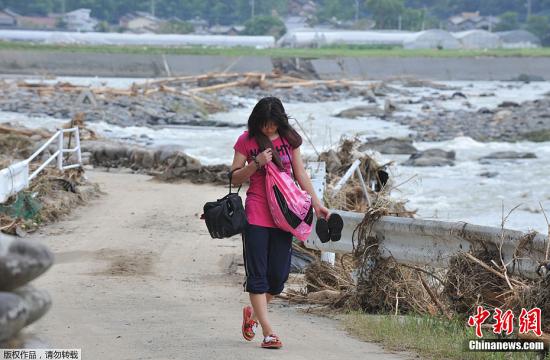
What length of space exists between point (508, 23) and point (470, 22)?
10.5 meters

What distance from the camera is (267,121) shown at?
704cm

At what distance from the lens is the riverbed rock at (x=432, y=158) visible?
30602mm

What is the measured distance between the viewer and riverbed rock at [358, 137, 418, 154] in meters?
33.5

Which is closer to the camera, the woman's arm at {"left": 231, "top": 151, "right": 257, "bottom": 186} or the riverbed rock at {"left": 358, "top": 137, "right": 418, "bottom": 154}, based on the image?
the woman's arm at {"left": 231, "top": 151, "right": 257, "bottom": 186}

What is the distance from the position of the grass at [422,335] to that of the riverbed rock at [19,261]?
3.26m

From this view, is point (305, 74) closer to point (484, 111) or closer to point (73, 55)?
point (73, 55)

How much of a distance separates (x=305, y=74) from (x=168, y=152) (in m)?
63.1

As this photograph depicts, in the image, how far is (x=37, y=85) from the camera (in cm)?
5634

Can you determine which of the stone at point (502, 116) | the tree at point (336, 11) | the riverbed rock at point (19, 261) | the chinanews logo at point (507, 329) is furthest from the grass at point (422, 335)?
the tree at point (336, 11)

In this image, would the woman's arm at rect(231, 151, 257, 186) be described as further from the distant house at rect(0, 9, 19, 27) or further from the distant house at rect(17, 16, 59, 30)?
the distant house at rect(0, 9, 19, 27)

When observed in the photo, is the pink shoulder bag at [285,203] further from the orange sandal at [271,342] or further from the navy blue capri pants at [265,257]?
the orange sandal at [271,342]

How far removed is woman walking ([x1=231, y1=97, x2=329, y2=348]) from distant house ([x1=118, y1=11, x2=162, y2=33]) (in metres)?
144

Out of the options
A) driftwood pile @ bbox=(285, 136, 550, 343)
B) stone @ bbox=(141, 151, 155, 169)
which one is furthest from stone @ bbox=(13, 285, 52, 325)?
stone @ bbox=(141, 151, 155, 169)

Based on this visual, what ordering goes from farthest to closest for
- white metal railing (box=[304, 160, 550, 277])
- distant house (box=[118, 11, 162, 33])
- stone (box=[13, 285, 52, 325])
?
distant house (box=[118, 11, 162, 33]) < white metal railing (box=[304, 160, 550, 277]) < stone (box=[13, 285, 52, 325])
